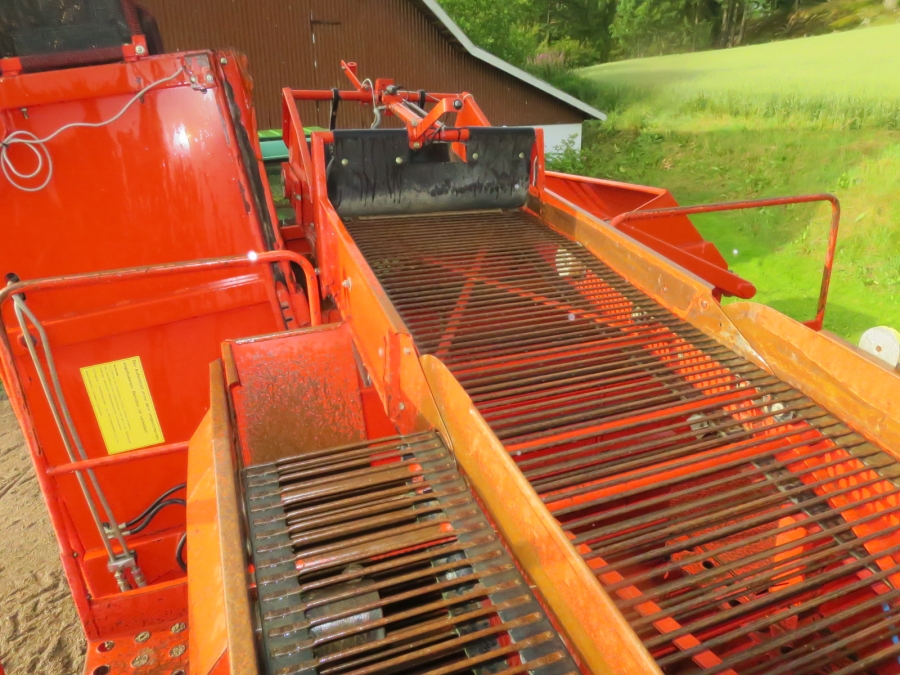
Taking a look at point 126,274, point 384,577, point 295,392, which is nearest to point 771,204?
point 295,392

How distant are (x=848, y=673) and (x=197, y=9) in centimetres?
1160

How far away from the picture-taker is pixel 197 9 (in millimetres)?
9672

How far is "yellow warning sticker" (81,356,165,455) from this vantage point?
9.23 feet

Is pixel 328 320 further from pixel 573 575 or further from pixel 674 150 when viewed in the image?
pixel 674 150

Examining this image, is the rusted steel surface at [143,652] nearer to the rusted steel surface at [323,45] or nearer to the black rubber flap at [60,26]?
the black rubber flap at [60,26]

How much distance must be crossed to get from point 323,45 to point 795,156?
835 centimetres

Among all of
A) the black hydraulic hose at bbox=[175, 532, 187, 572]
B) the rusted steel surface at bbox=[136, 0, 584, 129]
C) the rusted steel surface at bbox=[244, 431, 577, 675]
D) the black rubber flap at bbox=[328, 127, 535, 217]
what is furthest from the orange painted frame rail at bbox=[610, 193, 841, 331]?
the rusted steel surface at bbox=[136, 0, 584, 129]

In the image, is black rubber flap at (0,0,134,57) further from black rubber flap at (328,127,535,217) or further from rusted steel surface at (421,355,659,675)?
rusted steel surface at (421,355,659,675)

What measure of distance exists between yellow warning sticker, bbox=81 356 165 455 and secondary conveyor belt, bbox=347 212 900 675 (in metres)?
1.32

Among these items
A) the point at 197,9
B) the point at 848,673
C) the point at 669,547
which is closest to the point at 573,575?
the point at 669,547

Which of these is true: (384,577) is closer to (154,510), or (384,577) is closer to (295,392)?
(295,392)

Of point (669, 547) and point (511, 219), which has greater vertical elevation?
point (511, 219)

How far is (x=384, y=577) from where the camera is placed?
154 cm

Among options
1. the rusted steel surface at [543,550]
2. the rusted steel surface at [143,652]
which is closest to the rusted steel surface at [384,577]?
the rusted steel surface at [543,550]
